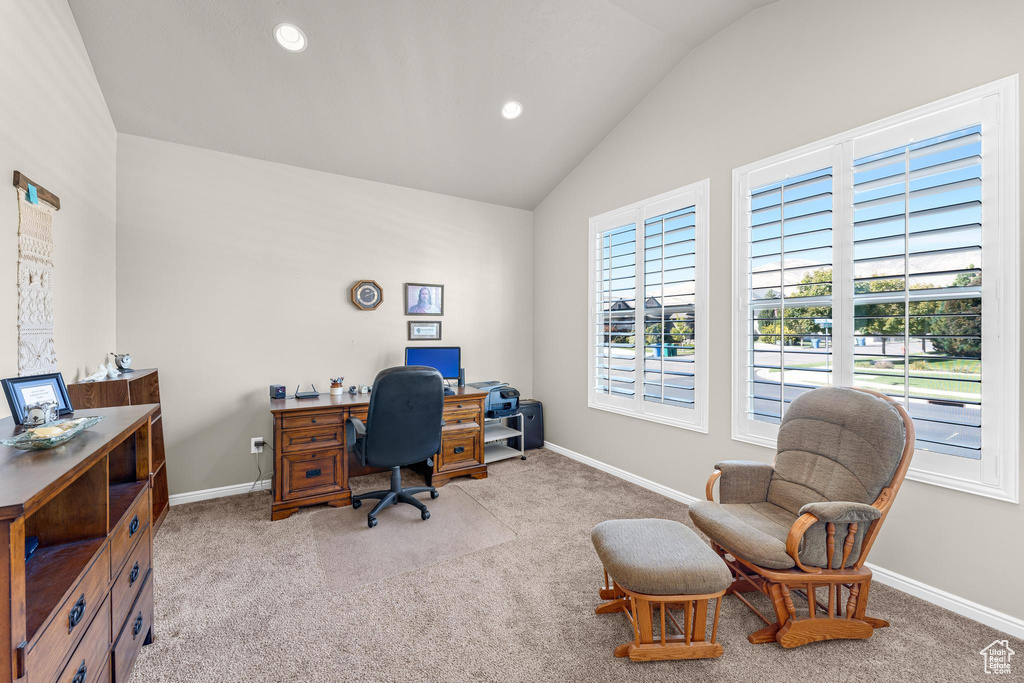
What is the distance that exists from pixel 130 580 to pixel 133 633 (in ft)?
0.66

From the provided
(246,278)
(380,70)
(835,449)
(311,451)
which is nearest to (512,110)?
(380,70)

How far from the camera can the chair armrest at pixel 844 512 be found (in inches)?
67.1

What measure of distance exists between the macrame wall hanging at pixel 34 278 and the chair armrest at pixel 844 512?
340 cm

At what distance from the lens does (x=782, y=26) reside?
2637mm

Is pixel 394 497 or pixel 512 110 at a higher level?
pixel 512 110

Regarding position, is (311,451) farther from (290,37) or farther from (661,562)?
(290,37)

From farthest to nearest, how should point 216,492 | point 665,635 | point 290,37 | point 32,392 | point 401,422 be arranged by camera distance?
point 216,492 < point 401,422 < point 290,37 < point 665,635 < point 32,392

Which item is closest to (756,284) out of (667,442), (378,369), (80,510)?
(667,442)

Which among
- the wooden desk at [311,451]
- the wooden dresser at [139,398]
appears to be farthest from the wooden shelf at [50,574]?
the wooden desk at [311,451]

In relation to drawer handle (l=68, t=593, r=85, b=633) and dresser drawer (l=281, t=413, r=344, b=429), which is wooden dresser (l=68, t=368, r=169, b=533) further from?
drawer handle (l=68, t=593, r=85, b=633)

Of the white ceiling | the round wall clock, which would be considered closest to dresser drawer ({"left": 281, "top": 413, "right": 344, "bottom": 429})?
the round wall clock

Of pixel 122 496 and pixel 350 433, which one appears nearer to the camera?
pixel 122 496

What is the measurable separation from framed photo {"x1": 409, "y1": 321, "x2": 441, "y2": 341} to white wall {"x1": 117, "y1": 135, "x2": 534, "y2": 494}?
74 millimetres

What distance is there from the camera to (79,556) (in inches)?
49.0
